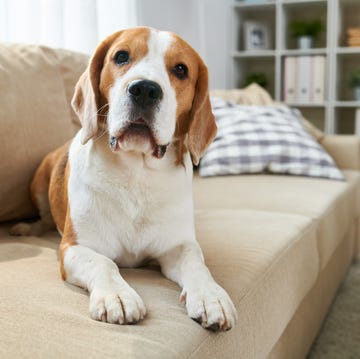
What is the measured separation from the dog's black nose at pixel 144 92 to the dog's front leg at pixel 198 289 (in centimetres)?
34

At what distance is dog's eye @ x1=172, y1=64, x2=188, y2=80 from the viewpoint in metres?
1.19

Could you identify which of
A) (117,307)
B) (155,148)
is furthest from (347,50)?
(117,307)

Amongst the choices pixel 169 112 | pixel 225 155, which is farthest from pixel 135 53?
pixel 225 155

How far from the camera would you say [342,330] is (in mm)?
1969

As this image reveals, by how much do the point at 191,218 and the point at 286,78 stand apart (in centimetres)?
314

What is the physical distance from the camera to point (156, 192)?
3.98 feet

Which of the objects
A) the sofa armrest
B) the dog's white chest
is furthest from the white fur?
the sofa armrest

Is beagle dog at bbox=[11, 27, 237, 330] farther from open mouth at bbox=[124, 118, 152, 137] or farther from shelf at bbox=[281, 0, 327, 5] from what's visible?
shelf at bbox=[281, 0, 327, 5]

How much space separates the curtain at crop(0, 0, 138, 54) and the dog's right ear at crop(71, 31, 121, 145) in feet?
3.66

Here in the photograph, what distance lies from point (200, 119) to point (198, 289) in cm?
43

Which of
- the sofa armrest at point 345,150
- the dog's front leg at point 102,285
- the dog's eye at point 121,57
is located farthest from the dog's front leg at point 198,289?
the sofa armrest at point 345,150

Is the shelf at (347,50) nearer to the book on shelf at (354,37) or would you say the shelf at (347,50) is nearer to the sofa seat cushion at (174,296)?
the book on shelf at (354,37)

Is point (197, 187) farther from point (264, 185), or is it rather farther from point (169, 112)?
point (169, 112)

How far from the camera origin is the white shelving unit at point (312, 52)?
402cm
